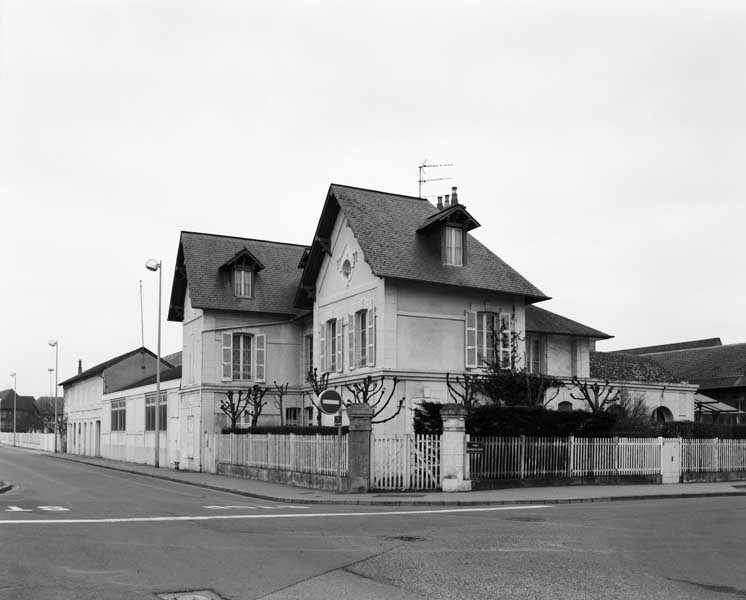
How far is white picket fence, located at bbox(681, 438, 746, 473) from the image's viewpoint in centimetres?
2964

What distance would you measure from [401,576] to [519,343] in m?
25.3

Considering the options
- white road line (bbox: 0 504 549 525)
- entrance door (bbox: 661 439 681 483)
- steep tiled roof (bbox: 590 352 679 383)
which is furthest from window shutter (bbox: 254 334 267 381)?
white road line (bbox: 0 504 549 525)

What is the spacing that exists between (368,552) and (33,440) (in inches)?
3211

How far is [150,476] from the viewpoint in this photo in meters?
35.8

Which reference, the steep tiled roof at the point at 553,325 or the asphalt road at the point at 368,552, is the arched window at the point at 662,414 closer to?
the steep tiled roof at the point at 553,325

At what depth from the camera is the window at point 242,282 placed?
40250 mm

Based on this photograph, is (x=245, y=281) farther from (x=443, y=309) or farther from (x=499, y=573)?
(x=499, y=573)

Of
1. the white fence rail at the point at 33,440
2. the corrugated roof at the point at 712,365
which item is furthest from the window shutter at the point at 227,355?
the white fence rail at the point at 33,440

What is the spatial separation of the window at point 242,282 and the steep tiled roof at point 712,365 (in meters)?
27.1

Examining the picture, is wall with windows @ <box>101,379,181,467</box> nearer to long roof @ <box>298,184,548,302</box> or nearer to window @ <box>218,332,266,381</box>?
window @ <box>218,332,266,381</box>

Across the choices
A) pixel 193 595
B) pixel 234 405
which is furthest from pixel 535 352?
pixel 193 595

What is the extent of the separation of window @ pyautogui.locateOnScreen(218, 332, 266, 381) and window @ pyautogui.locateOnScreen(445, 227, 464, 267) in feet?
35.1

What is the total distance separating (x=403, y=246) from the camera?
32.8 m

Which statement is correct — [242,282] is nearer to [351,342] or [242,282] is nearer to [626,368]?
[351,342]
